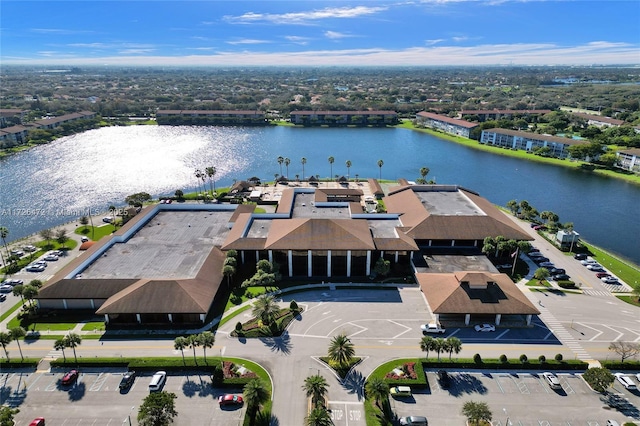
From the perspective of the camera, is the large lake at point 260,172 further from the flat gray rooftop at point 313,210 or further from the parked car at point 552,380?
the parked car at point 552,380

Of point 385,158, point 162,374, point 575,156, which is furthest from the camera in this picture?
point 385,158

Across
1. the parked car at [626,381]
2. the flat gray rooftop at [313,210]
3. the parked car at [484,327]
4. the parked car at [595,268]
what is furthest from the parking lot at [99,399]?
the parked car at [595,268]

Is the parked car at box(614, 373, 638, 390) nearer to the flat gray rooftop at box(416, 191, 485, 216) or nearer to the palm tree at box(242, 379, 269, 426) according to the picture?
the flat gray rooftop at box(416, 191, 485, 216)

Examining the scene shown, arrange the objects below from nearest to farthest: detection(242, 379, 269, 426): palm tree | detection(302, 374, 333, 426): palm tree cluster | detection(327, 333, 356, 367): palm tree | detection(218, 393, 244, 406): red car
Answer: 1. detection(302, 374, 333, 426): palm tree cluster
2. detection(242, 379, 269, 426): palm tree
3. detection(218, 393, 244, 406): red car
4. detection(327, 333, 356, 367): palm tree

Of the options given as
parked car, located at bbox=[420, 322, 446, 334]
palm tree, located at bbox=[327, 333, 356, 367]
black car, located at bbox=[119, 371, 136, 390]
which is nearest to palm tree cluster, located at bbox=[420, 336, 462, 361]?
parked car, located at bbox=[420, 322, 446, 334]

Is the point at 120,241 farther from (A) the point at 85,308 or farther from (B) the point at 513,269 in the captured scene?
(B) the point at 513,269

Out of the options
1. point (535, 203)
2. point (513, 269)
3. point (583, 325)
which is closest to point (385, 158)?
point (535, 203)

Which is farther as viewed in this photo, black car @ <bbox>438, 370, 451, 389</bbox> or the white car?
the white car
